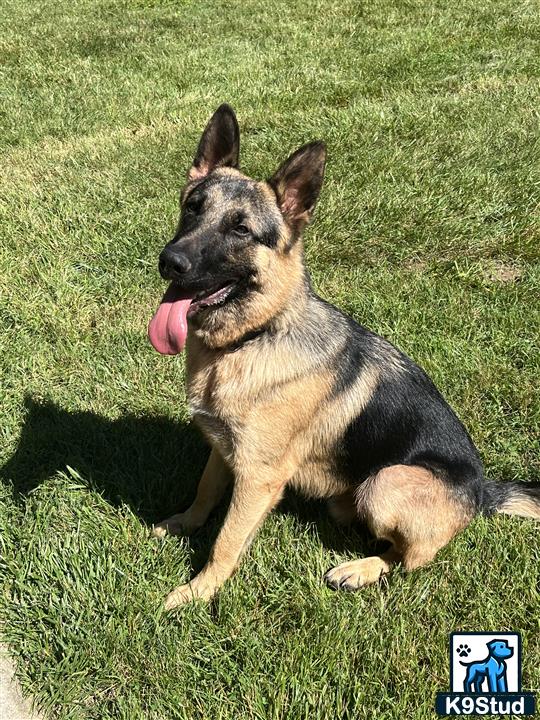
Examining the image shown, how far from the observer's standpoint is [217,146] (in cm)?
300

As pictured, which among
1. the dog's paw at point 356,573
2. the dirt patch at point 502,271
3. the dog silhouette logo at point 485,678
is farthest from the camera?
the dirt patch at point 502,271

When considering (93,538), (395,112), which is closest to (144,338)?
(93,538)

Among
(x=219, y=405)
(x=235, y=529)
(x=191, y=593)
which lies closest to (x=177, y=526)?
(x=191, y=593)

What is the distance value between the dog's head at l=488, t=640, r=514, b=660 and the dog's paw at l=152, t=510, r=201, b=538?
1.59m

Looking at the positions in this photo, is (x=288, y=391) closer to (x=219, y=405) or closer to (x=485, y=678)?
(x=219, y=405)

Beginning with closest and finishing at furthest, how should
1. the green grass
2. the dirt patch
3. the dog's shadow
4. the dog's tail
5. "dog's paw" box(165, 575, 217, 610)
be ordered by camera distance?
the green grass < "dog's paw" box(165, 575, 217, 610) < the dog's tail < the dog's shadow < the dirt patch

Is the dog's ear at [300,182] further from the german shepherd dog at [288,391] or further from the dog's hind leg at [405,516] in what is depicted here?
the dog's hind leg at [405,516]

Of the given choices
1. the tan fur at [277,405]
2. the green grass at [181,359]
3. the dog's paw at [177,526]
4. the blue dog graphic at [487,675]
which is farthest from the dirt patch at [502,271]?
the dog's paw at [177,526]

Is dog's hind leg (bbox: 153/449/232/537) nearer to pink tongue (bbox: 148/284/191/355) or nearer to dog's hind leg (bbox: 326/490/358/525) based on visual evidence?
dog's hind leg (bbox: 326/490/358/525)

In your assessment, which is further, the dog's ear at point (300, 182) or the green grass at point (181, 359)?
the dog's ear at point (300, 182)

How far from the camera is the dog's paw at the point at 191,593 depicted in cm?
274

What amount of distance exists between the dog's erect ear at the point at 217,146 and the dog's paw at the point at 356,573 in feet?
7.19

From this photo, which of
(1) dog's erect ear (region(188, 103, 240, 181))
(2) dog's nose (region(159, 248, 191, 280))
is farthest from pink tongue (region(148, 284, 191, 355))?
(1) dog's erect ear (region(188, 103, 240, 181))

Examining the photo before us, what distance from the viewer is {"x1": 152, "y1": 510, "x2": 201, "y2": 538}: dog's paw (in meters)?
3.07
